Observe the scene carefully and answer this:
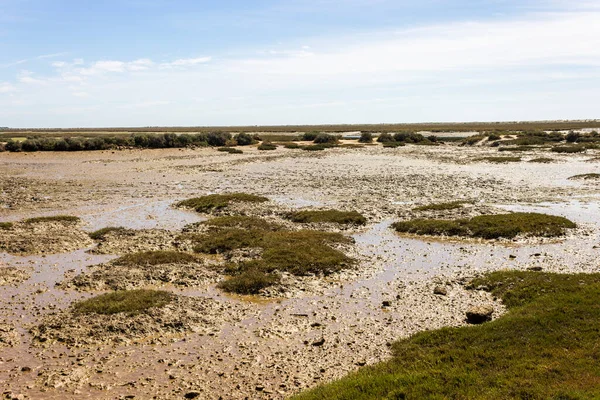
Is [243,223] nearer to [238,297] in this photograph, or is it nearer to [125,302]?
[238,297]

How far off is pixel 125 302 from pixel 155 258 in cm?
458

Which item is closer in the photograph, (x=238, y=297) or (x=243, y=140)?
(x=238, y=297)

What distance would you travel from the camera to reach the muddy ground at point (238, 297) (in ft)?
33.3

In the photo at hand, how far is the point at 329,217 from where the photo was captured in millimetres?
25641

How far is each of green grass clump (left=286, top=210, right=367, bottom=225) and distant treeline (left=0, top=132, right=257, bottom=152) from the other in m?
59.8

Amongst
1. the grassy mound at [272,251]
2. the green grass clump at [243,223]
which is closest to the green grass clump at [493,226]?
the grassy mound at [272,251]

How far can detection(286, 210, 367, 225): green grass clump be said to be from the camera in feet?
82.3

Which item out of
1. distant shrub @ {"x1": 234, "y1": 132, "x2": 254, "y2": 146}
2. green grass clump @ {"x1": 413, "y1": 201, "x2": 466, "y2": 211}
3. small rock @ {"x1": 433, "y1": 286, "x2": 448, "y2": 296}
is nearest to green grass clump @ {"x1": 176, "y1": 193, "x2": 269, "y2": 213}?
green grass clump @ {"x1": 413, "y1": 201, "x2": 466, "y2": 211}

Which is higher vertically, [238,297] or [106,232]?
[106,232]

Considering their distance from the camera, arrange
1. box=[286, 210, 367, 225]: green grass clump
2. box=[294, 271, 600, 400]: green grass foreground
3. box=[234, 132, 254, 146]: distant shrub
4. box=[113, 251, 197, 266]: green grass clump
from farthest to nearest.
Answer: box=[234, 132, 254, 146]: distant shrub < box=[286, 210, 367, 225]: green grass clump < box=[113, 251, 197, 266]: green grass clump < box=[294, 271, 600, 400]: green grass foreground

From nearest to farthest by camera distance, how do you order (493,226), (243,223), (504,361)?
(504,361) → (493,226) → (243,223)

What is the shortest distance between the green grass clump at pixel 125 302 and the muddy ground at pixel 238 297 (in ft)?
1.55

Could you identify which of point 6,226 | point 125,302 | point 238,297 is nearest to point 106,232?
point 6,226

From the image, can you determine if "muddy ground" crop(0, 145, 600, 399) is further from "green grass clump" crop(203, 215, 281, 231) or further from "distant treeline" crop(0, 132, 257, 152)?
"distant treeline" crop(0, 132, 257, 152)
